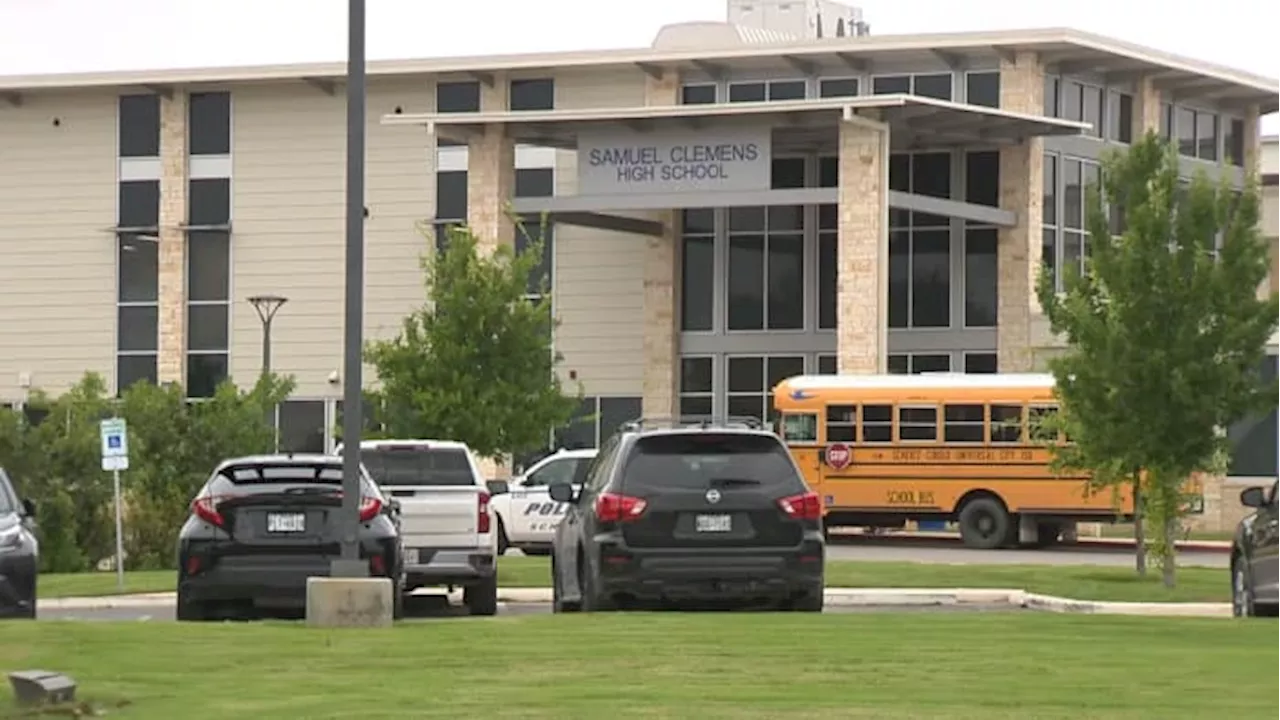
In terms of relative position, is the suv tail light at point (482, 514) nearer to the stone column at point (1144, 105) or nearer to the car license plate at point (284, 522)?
the car license plate at point (284, 522)

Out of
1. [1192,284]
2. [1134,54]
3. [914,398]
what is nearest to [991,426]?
[914,398]

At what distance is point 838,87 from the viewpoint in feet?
210

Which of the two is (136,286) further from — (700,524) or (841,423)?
(700,524)

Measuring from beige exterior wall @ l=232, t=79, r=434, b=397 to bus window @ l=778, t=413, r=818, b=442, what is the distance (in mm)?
21035

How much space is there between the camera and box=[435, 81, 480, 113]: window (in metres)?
67.1

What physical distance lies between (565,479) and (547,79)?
2500 centimetres

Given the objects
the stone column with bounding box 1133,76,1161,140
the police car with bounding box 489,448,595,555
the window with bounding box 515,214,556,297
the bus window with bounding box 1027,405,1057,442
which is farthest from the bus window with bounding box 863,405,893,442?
the stone column with bounding box 1133,76,1161,140

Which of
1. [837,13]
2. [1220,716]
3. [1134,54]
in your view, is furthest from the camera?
[837,13]

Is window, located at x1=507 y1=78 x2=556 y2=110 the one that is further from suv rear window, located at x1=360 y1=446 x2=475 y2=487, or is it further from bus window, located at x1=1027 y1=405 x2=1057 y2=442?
suv rear window, located at x1=360 y1=446 x2=475 y2=487

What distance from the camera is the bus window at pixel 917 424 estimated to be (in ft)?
153

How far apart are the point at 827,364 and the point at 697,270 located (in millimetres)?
4092

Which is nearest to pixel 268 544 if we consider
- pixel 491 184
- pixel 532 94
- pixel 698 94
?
pixel 491 184

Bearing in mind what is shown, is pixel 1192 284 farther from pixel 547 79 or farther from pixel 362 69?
pixel 547 79

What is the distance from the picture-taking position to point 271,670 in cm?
1695
